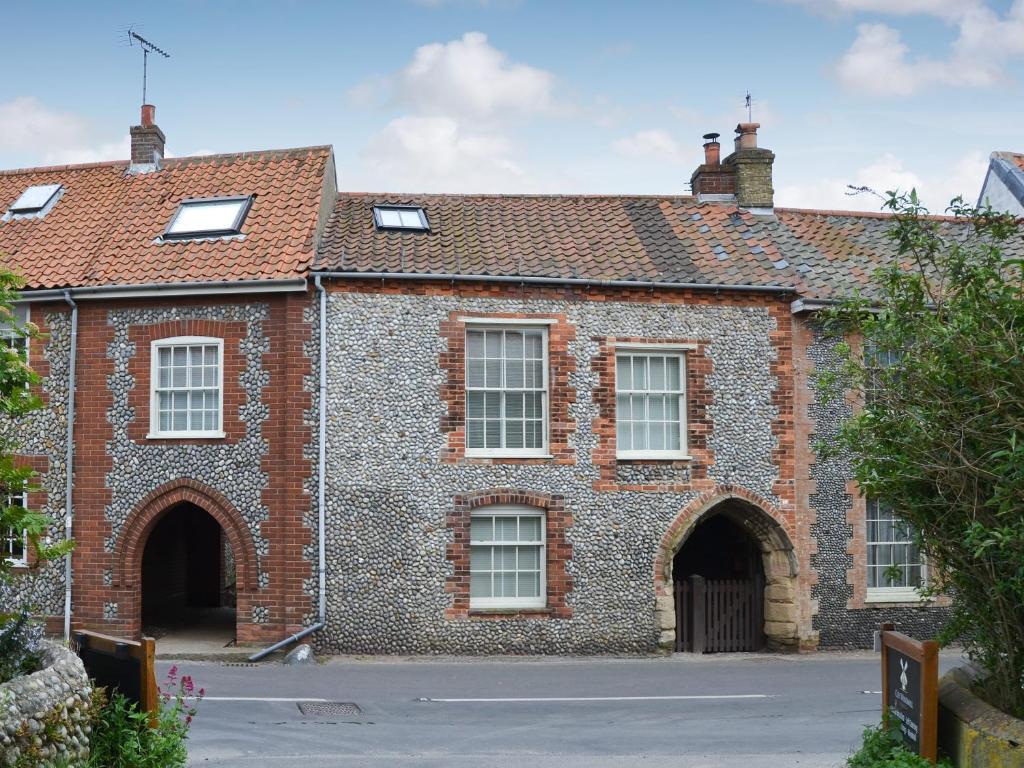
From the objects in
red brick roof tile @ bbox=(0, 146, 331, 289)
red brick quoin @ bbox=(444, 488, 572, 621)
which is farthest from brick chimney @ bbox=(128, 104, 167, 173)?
red brick quoin @ bbox=(444, 488, 572, 621)

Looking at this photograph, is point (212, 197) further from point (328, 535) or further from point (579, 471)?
point (579, 471)

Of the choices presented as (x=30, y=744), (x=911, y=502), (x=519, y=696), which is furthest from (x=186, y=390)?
(x=911, y=502)

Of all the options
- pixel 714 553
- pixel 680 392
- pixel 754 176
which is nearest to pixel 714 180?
pixel 754 176

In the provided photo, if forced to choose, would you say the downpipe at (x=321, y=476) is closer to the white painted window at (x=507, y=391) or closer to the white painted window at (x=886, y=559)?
the white painted window at (x=507, y=391)

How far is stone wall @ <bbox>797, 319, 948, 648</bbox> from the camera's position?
17969 mm

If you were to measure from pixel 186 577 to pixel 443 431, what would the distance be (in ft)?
29.9

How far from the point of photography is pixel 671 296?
58.7 ft

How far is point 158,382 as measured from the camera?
57.3 ft

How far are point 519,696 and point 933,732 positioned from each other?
23.6 feet

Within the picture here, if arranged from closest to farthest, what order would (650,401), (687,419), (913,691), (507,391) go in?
(913,691), (507,391), (687,419), (650,401)

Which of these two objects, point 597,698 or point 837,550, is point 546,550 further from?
point 837,550

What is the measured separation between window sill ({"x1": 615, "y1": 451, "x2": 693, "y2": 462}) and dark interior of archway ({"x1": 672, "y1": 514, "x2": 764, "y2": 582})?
2.33 metres

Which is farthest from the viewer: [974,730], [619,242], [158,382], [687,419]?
[619,242]

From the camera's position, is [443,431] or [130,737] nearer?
[130,737]
